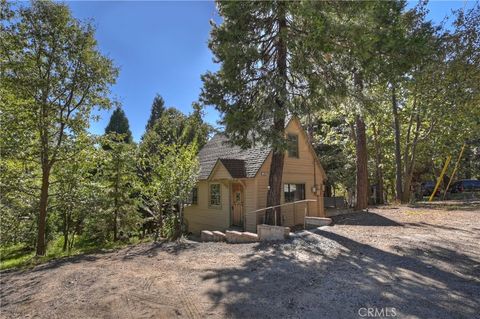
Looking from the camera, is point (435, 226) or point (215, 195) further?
point (215, 195)

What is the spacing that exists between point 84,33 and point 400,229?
39.1 ft

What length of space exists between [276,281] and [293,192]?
10.7 metres

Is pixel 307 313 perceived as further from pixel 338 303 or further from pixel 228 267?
pixel 228 267

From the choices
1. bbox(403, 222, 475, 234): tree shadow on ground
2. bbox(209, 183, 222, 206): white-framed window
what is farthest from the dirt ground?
bbox(209, 183, 222, 206): white-framed window

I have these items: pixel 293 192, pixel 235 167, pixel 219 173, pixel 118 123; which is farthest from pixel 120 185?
pixel 118 123

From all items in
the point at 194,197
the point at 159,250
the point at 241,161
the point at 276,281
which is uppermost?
the point at 241,161

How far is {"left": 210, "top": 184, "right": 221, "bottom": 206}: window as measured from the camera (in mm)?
16469

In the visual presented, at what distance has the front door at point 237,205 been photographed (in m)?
15.4

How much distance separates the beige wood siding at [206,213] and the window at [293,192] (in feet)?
9.49

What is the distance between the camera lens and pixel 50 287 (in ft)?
19.6

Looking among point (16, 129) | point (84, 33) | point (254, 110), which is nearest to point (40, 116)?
point (16, 129)

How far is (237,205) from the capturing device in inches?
614

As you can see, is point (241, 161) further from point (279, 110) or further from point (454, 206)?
point (454, 206)

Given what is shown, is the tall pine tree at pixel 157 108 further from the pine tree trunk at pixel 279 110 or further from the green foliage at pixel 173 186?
the pine tree trunk at pixel 279 110
